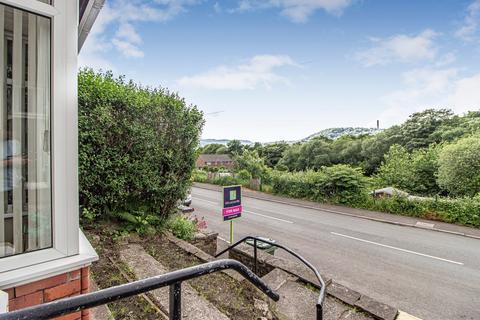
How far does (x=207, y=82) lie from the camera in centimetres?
2086

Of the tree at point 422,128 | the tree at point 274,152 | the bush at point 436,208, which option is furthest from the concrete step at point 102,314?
the tree at point 274,152

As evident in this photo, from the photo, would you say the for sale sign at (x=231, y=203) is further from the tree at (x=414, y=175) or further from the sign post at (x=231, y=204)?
the tree at (x=414, y=175)

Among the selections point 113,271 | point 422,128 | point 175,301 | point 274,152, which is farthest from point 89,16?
point 274,152

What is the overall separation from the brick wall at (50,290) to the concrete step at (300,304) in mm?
2494

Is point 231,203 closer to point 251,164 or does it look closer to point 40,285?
point 40,285

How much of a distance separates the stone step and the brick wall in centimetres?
127

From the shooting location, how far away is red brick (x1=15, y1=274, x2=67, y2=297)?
163 centimetres

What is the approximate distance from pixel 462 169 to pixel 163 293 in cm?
1955

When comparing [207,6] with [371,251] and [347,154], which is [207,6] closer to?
[371,251]

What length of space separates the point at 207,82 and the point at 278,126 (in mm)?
64768

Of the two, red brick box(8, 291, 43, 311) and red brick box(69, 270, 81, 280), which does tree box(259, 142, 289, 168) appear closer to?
red brick box(69, 270, 81, 280)

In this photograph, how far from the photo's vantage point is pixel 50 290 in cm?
176

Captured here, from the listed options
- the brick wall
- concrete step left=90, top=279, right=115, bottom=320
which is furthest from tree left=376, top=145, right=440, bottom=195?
the brick wall

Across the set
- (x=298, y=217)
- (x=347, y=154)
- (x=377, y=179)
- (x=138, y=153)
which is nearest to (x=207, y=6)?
(x=138, y=153)
